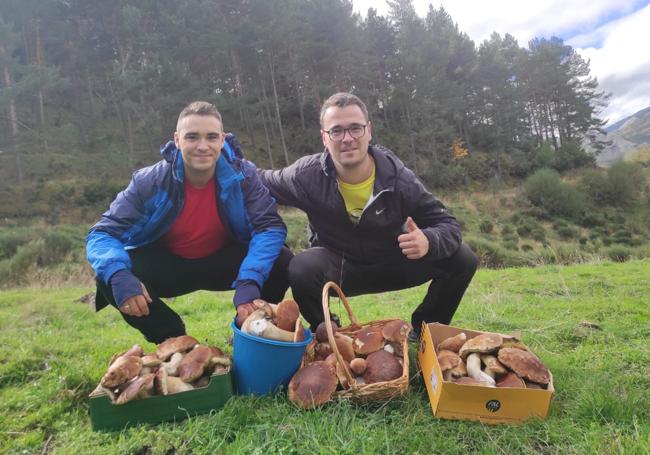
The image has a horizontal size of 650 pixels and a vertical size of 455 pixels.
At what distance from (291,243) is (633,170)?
2951 centimetres

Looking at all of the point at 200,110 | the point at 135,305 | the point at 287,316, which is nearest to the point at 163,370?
the point at 135,305

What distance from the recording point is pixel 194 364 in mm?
2590

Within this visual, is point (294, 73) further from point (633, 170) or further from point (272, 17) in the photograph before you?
point (633, 170)

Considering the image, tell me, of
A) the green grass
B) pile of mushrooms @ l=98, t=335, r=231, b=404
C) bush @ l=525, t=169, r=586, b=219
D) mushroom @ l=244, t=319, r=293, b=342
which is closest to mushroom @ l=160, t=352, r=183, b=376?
pile of mushrooms @ l=98, t=335, r=231, b=404

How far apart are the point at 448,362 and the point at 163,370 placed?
1.76m

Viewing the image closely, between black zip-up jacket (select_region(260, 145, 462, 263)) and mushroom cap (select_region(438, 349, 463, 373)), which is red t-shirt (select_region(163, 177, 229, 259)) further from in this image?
mushroom cap (select_region(438, 349, 463, 373))

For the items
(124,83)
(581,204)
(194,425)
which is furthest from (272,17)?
(194,425)

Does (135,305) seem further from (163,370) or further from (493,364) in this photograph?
(493,364)

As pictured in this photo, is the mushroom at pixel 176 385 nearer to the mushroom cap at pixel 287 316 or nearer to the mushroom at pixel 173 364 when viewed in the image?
the mushroom at pixel 173 364

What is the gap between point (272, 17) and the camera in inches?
1032

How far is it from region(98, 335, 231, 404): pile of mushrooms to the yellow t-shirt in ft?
5.27

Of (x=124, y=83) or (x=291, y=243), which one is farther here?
(x=124, y=83)

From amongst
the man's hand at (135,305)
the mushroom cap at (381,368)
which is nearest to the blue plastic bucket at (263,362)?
the mushroom cap at (381,368)

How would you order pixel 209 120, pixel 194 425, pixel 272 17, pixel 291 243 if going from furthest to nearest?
pixel 272 17 → pixel 291 243 → pixel 209 120 → pixel 194 425
